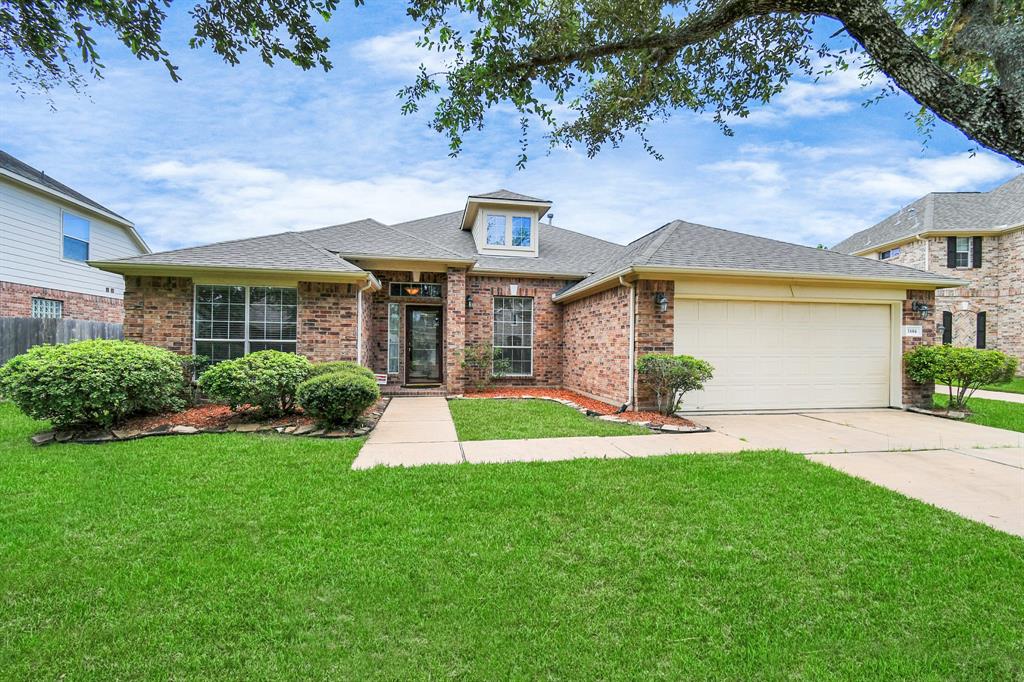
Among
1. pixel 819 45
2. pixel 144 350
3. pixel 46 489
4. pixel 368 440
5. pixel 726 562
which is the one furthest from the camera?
pixel 144 350

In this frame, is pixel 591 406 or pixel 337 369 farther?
pixel 591 406

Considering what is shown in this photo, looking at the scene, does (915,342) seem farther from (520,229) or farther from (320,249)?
(320,249)

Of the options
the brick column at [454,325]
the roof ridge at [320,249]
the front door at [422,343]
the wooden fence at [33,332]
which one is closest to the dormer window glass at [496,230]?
the brick column at [454,325]

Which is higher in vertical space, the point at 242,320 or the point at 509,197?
the point at 509,197

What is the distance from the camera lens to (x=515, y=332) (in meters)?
13.2

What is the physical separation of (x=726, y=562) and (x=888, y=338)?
9.49m

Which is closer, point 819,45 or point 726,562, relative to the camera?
point 726,562

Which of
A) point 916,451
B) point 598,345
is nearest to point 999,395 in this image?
point 916,451

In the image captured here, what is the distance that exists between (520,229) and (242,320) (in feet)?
25.6

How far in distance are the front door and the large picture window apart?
10.8ft

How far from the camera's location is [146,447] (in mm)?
6156

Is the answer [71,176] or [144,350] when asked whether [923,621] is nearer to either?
[144,350]

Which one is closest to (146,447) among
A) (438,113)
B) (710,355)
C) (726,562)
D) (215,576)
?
(215,576)

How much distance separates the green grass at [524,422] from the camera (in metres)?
7.09
